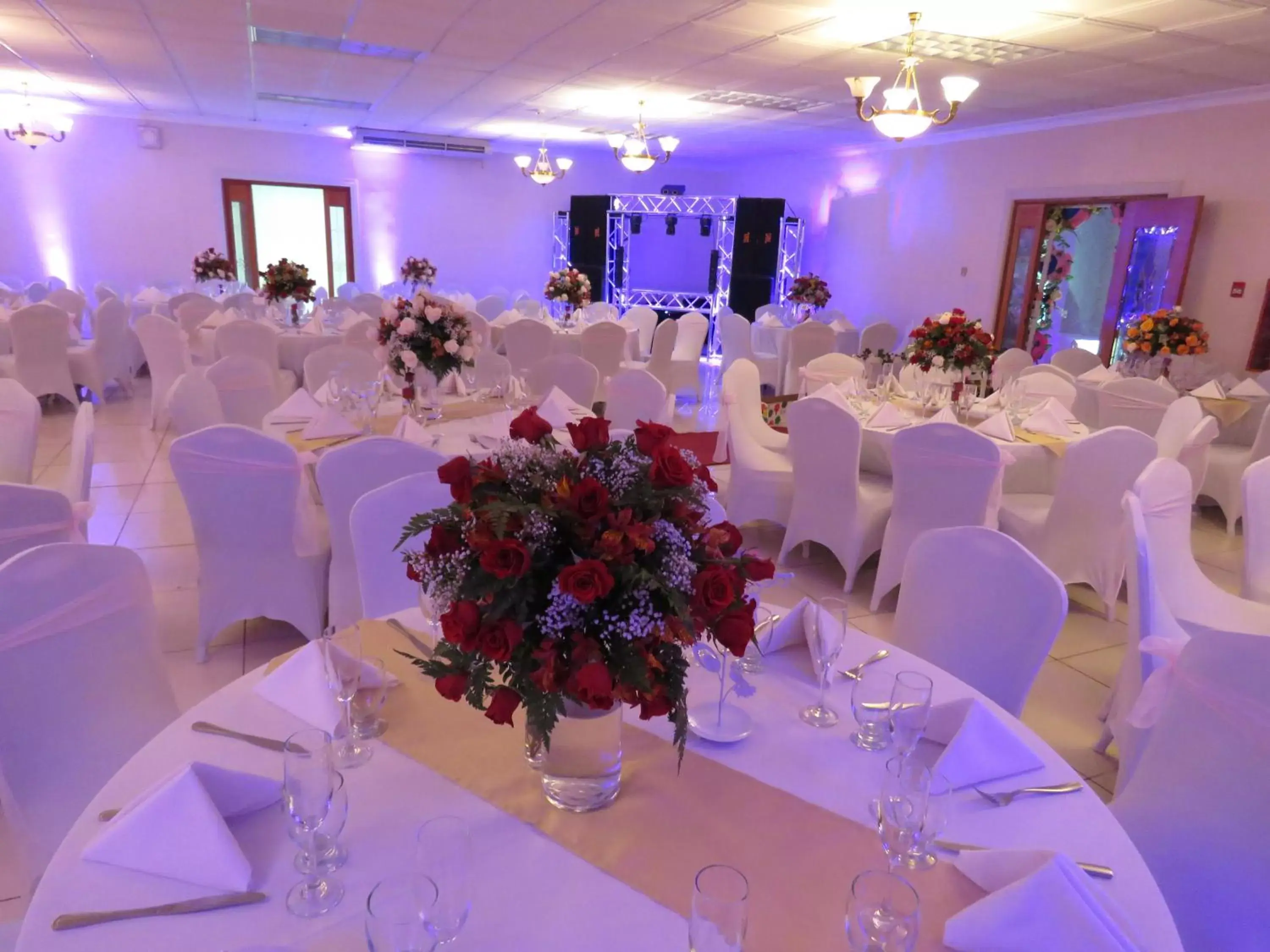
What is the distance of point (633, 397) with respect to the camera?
467cm

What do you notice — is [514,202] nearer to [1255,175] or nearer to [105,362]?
[105,362]

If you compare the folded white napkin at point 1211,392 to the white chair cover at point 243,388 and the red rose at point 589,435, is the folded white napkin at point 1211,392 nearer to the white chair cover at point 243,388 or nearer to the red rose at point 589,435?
the red rose at point 589,435

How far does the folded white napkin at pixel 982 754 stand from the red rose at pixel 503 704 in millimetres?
729

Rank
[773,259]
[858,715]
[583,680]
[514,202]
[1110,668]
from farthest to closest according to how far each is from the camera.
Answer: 1. [514,202]
2. [773,259]
3. [1110,668]
4. [858,715]
5. [583,680]

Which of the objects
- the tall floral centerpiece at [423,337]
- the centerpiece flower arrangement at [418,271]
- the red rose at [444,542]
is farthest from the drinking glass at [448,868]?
the centerpiece flower arrangement at [418,271]

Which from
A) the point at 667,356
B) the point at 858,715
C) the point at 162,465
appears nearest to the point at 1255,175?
the point at 667,356

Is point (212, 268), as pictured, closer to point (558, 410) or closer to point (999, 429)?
point (558, 410)

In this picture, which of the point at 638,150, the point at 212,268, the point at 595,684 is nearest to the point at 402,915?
the point at 595,684

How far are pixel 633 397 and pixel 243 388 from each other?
2.15 m

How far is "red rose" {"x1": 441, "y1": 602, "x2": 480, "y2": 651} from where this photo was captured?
113 centimetres

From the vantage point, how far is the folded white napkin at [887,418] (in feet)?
13.9

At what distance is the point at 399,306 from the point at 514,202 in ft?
34.1

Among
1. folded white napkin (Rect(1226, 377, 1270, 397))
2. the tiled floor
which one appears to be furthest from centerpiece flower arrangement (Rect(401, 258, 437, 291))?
folded white napkin (Rect(1226, 377, 1270, 397))

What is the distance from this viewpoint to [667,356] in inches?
326
